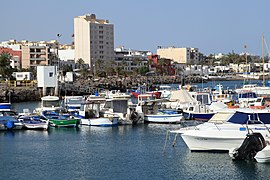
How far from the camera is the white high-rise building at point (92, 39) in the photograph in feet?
466

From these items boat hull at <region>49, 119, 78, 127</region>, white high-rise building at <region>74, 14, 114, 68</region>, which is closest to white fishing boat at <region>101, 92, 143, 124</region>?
boat hull at <region>49, 119, 78, 127</region>

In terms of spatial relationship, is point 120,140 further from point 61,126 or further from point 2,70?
point 2,70

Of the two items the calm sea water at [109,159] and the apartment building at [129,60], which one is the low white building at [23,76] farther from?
the calm sea water at [109,159]

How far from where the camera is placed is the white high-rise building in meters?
142

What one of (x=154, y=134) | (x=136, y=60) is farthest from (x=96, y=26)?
(x=154, y=134)

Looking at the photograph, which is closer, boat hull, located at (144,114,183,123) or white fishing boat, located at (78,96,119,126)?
white fishing boat, located at (78,96,119,126)

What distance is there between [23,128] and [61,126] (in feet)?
9.47

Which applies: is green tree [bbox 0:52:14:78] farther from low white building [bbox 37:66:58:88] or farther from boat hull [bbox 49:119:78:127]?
boat hull [bbox 49:119:78:127]

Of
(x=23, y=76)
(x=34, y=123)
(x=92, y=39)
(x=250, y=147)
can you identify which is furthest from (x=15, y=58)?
(x=250, y=147)

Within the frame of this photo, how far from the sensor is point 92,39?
142 m

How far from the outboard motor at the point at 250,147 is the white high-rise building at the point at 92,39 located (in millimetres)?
116800

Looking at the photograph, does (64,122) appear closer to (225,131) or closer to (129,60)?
(225,131)

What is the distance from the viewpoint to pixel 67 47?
538 ft

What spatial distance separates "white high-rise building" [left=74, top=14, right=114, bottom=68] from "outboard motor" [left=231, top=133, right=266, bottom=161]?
117 meters
